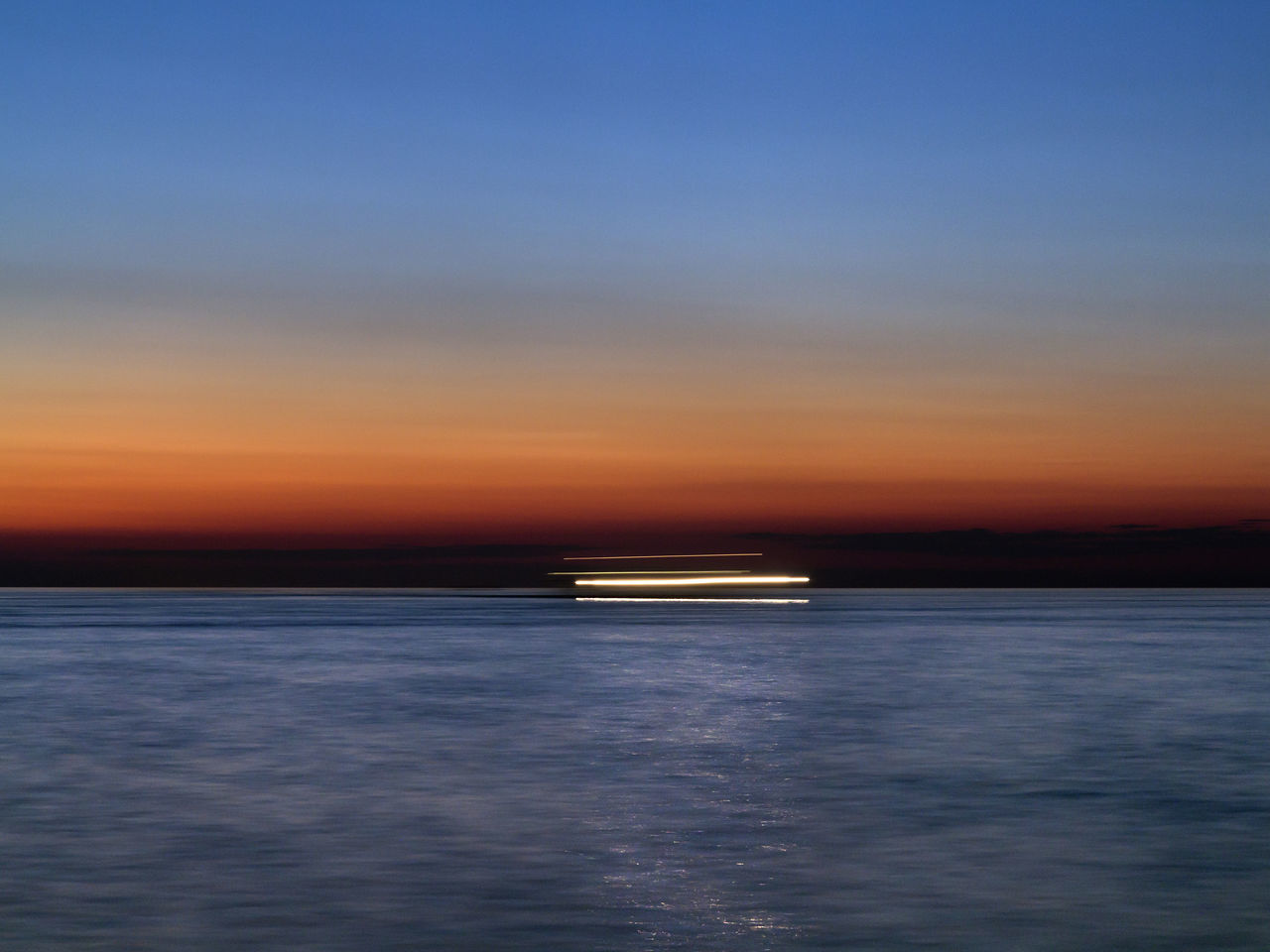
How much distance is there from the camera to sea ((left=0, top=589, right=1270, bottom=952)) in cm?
1216

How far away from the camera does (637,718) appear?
30969 mm

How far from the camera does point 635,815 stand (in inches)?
705

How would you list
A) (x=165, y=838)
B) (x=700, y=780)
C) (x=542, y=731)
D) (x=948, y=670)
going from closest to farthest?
(x=165, y=838) < (x=700, y=780) < (x=542, y=731) < (x=948, y=670)

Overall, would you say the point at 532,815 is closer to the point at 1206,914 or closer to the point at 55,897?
the point at 55,897

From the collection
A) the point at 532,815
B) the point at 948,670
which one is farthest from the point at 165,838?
the point at 948,670

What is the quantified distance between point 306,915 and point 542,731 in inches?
614

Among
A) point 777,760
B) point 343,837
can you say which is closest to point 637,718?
point 777,760

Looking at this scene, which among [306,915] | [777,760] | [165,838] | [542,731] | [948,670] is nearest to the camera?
[306,915]

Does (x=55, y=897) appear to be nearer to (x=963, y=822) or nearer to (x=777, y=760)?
(x=963, y=822)

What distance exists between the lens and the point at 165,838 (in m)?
16.0

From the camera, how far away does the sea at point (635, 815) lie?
12156mm

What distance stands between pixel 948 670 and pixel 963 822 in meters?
30.3

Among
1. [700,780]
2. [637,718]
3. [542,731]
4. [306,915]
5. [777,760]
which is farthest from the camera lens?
[637,718]

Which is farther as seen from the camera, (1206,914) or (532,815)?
(532,815)
